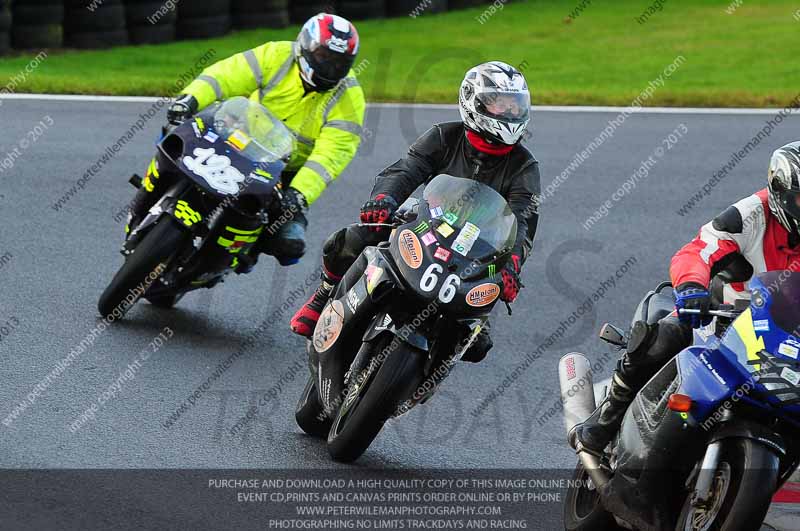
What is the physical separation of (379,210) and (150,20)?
37.3 feet

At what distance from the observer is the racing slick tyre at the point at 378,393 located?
5.54 metres

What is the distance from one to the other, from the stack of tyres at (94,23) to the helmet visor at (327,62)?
28.7 ft

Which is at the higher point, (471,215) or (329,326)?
(471,215)

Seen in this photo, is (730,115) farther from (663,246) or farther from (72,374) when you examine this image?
(72,374)

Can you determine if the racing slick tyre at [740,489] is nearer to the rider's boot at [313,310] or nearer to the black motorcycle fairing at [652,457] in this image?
the black motorcycle fairing at [652,457]

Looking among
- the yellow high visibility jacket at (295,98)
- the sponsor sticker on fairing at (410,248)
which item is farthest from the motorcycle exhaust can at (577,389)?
the yellow high visibility jacket at (295,98)

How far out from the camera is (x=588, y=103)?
15.5 m

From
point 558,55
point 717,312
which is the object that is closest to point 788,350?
point 717,312

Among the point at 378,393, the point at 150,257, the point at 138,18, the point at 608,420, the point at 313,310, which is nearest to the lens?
the point at 608,420

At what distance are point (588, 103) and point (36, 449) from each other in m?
10.9

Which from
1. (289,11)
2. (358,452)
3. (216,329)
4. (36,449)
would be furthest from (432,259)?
(289,11)

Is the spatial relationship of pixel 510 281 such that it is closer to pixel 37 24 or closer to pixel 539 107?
pixel 539 107

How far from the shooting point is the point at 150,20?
16.6m

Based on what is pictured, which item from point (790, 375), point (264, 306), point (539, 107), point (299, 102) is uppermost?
point (790, 375)
